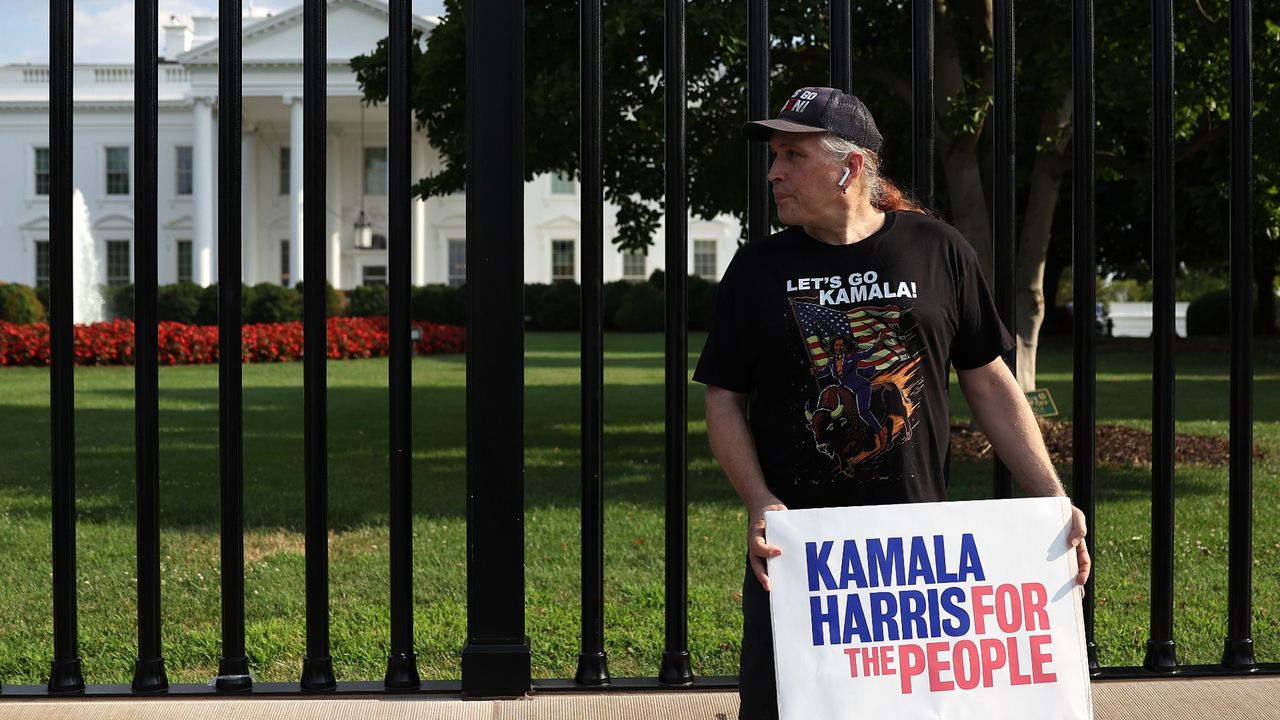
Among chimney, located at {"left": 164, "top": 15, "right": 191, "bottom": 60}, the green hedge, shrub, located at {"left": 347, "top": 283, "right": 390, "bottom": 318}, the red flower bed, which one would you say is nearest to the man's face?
the red flower bed

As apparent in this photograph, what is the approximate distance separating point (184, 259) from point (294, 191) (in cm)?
741

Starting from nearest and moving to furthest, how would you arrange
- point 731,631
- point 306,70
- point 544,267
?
point 306,70 < point 731,631 < point 544,267

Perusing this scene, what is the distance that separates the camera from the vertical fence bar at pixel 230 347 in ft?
11.8

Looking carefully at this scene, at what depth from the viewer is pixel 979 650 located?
271cm

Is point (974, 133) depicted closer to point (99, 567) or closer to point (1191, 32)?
point (1191, 32)

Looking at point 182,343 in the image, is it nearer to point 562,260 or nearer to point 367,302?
point 367,302

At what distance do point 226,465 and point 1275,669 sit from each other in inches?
131

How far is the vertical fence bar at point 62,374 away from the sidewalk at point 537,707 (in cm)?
18

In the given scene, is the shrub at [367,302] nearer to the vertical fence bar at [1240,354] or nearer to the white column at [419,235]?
the white column at [419,235]

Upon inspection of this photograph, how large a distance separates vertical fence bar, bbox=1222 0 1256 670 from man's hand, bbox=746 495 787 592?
6.42 feet

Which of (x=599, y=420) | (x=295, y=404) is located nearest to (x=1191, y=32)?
(x=599, y=420)

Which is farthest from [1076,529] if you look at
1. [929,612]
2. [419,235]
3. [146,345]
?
[419,235]

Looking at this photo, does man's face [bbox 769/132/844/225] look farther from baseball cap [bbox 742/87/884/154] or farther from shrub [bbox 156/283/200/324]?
shrub [bbox 156/283/200/324]

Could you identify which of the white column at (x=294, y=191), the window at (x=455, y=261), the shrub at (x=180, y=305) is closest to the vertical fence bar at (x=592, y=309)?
the shrub at (x=180, y=305)
